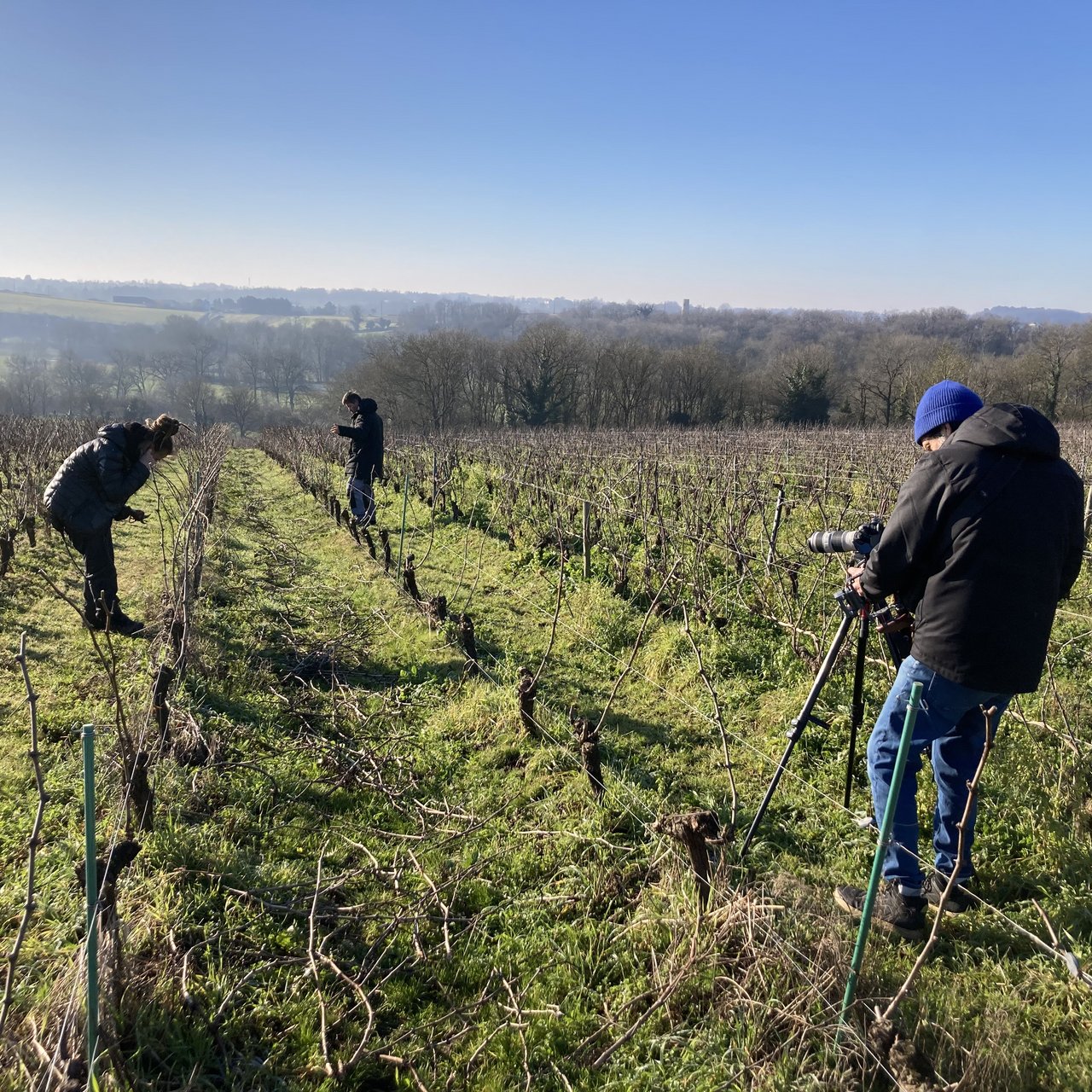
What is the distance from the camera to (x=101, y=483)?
4652 mm

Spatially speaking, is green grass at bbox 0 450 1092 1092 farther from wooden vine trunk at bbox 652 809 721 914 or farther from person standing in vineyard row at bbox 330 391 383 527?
person standing in vineyard row at bbox 330 391 383 527

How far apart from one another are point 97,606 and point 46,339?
124340 millimetres

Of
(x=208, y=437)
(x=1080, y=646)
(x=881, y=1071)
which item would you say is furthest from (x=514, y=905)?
(x=208, y=437)

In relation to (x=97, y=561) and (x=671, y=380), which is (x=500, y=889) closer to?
(x=97, y=561)

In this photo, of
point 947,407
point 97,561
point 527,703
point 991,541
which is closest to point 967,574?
point 991,541

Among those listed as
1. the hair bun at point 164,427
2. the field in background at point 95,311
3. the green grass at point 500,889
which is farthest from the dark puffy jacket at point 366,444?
the field in background at point 95,311

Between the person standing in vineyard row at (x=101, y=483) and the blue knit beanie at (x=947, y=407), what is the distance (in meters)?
4.60

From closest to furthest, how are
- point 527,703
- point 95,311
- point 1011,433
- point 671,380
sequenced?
point 1011,433 → point 527,703 → point 671,380 → point 95,311

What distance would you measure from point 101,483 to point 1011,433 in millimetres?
5194

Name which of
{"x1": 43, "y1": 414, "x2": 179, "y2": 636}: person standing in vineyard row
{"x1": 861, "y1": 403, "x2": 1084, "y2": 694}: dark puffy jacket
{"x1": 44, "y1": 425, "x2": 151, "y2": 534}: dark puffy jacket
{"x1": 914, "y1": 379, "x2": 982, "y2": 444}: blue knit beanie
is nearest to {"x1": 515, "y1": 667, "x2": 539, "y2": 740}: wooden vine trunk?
{"x1": 861, "y1": 403, "x2": 1084, "y2": 694}: dark puffy jacket

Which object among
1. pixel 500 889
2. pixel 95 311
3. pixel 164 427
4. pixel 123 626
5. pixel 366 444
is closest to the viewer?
pixel 500 889

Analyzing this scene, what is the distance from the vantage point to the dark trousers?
187 inches

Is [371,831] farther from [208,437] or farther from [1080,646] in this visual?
[208,437]

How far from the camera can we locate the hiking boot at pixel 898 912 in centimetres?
225
